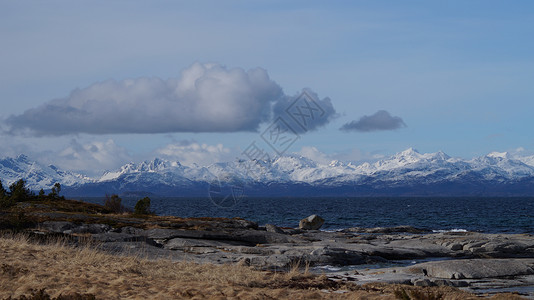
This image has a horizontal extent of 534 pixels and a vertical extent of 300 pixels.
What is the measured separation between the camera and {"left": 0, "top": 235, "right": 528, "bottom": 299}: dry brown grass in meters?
18.3

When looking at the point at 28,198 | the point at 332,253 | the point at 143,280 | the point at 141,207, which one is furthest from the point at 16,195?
the point at 143,280

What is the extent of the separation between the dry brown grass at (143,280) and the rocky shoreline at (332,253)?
3877 millimetres

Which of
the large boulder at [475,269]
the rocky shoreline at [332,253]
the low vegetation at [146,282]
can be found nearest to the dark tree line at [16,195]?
the rocky shoreline at [332,253]

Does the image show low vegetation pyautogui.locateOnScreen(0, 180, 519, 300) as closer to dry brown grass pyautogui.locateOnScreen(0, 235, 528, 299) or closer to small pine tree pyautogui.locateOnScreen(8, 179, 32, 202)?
dry brown grass pyautogui.locateOnScreen(0, 235, 528, 299)

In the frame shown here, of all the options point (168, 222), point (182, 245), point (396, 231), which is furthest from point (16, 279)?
point (396, 231)

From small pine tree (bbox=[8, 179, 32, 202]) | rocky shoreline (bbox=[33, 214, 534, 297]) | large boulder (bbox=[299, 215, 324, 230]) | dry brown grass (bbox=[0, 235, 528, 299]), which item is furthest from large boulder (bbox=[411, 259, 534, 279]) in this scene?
small pine tree (bbox=[8, 179, 32, 202])

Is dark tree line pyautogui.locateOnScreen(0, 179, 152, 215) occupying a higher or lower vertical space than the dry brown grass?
higher

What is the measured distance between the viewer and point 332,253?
35594 mm

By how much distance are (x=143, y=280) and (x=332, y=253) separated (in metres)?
17.2

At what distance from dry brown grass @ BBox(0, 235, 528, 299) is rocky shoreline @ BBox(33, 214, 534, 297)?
12.7 ft

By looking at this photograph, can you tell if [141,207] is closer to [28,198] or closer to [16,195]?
[28,198]

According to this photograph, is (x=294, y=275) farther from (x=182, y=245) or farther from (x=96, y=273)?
(x=182, y=245)

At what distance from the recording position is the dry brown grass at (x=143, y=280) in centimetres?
1831

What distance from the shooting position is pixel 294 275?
24438mm
